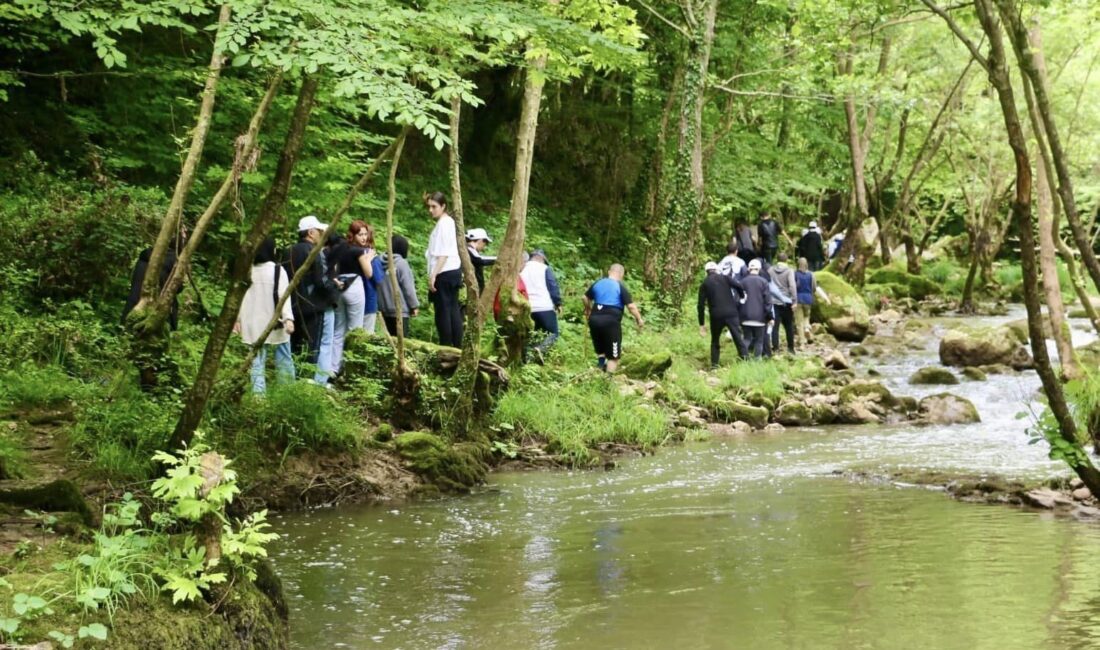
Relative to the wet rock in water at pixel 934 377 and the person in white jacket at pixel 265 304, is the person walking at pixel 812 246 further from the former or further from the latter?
the person in white jacket at pixel 265 304

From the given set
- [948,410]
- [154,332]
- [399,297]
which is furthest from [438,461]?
[948,410]

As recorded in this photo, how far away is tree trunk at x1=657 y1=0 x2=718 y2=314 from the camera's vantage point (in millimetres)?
21531

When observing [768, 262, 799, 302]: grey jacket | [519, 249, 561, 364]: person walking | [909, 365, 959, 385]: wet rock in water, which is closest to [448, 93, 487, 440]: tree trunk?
[519, 249, 561, 364]: person walking

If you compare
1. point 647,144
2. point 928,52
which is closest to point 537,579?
point 647,144

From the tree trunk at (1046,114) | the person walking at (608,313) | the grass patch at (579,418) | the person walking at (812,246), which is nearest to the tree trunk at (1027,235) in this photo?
the tree trunk at (1046,114)

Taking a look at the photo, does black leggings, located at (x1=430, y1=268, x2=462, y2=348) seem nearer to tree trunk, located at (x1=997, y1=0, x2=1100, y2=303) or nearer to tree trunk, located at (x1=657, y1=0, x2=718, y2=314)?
tree trunk, located at (x1=997, y1=0, x2=1100, y2=303)

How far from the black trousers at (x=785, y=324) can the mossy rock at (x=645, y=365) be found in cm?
443

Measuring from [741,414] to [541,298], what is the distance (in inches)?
130

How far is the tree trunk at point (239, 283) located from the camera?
646cm

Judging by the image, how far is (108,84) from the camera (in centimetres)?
1559

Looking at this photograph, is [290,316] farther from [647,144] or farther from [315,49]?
[647,144]

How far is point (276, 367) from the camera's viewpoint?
1049 centimetres

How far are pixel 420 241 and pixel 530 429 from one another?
6.77 m

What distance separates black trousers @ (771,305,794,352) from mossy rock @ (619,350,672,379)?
4431 mm
